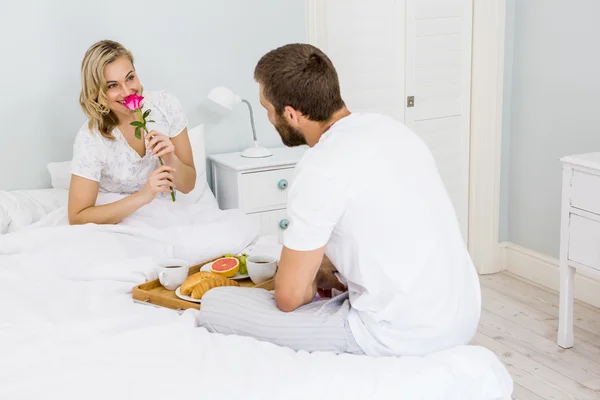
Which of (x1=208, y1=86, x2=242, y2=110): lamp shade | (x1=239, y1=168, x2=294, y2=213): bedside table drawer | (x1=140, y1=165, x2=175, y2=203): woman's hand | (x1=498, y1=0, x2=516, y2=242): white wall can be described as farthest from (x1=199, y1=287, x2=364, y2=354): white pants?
(x1=498, y1=0, x2=516, y2=242): white wall

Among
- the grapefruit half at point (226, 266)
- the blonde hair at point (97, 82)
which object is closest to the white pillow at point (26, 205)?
the blonde hair at point (97, 82)

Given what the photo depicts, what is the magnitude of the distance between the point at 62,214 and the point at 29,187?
0.49 metres

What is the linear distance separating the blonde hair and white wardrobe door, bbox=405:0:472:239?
1.42 meters

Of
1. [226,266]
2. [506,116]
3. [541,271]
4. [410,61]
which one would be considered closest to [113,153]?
[226,266]

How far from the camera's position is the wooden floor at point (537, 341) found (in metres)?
2.47

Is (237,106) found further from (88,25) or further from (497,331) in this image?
(497,331)

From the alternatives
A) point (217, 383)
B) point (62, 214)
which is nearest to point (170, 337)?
point (217, 383)

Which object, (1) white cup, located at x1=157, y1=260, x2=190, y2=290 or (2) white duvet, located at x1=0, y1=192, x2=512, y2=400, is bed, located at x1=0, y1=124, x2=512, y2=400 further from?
(1) white cup, located at x1=157, y1=260, x2=190, y2=290

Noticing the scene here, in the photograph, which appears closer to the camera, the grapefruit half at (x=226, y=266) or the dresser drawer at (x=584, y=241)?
the grapefruit half at (x=226, y=266)

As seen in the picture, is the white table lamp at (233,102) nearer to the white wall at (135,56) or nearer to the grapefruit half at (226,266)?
the white wall at (135,56)

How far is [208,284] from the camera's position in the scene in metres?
1.90

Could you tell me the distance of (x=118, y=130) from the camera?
2586mm

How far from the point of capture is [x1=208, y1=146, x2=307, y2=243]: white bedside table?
3002mm

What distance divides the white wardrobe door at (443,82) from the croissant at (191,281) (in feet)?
5.75
